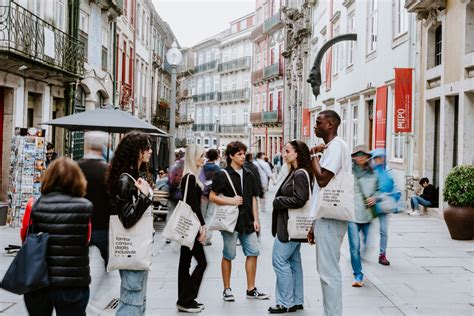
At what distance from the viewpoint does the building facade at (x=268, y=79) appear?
162 ft

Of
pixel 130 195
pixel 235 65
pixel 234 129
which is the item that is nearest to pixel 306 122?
pixel 130 195

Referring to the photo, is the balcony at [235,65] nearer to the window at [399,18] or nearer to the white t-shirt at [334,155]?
the window at [399,18]

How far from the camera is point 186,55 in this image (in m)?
84.1

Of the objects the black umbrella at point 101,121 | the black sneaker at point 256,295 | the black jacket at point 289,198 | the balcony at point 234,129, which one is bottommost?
the black sneaker at point 256,295

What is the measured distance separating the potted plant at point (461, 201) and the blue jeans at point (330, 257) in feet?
20.6

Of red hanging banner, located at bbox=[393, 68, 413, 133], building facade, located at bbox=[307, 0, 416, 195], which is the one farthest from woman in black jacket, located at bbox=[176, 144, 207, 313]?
building facade, located at bbox=[307, 0, 416, 195]

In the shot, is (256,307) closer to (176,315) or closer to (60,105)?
(176,315)

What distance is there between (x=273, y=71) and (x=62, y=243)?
47011 millimetres

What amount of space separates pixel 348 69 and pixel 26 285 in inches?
870

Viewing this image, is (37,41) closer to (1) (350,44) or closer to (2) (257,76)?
(1) (350,44)

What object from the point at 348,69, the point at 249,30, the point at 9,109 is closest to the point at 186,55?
the point at 249,30

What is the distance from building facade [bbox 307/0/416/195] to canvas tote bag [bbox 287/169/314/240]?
11.3 m

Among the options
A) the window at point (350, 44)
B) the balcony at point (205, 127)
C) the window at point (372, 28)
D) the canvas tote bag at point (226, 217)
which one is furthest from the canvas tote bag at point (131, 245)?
the balcony at point (205, 127)

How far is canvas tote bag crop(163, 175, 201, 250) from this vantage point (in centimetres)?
653
